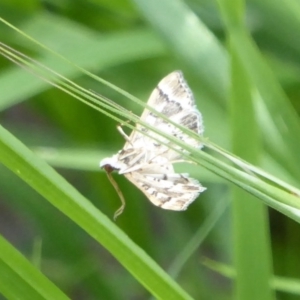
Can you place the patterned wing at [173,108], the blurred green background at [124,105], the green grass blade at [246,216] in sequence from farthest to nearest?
the blurred green background at [124,105] < the patterned wing at [173,108] < the green grass blade at [246,216]

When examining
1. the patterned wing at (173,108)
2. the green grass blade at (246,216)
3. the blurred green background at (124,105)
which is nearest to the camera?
the green grass blade at (246,216)

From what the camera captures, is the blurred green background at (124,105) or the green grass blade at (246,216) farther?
the blurred green background at (124,105)

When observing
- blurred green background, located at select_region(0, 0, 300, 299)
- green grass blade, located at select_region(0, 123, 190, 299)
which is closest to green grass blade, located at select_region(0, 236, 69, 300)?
green grass blade, located at select_region(0, 123, 190, 299)

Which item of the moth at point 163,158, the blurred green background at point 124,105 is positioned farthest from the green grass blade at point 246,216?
the blurred green background at point 124,105

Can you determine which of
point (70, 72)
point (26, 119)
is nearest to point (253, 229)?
point (70, 72)

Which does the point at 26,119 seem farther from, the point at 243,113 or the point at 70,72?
the point at 243,113

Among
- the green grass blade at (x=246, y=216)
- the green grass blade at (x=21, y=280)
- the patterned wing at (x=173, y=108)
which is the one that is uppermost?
the patterned wing at (x=173, y=108)

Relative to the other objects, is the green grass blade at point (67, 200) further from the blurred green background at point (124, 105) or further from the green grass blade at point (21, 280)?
the blurred green background at point (124, 105)
